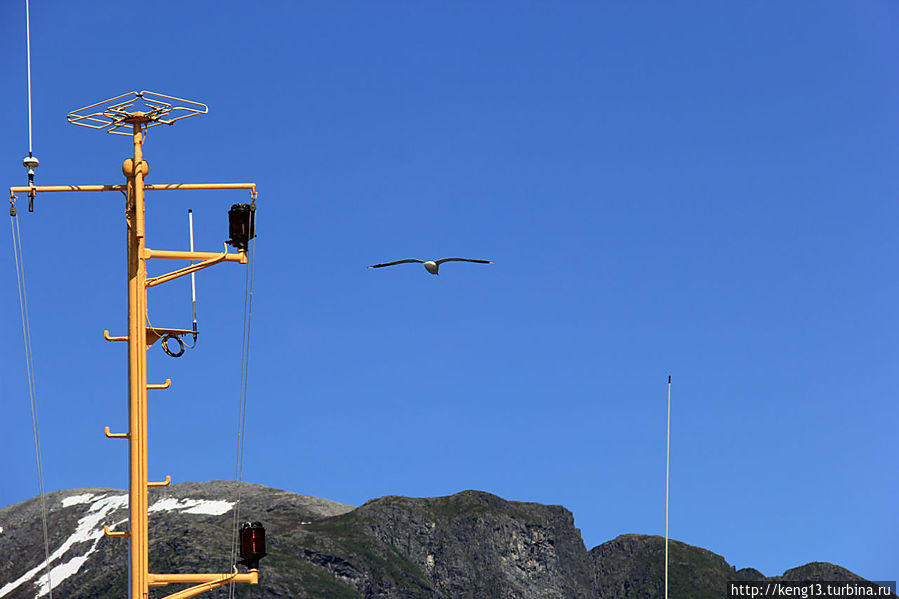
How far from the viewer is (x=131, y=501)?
35.2 meters

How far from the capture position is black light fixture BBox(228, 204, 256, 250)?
37562mm

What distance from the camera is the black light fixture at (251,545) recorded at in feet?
117

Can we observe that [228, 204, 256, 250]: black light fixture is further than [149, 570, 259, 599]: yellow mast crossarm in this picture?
Yes

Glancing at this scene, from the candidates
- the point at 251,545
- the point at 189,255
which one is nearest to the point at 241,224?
the point at 189,255

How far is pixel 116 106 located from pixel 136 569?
37.5 ft

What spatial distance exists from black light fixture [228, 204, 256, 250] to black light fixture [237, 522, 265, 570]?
715 cm

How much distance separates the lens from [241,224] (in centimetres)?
3759

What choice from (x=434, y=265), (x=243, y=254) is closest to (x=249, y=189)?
(x=243, y=254)

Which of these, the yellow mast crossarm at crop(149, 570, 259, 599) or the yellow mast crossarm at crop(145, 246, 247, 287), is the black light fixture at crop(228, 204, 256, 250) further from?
the yellow mast crossarm at crop(149, 570, 259, 599)

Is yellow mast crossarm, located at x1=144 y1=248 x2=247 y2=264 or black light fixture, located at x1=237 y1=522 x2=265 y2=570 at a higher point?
yellow mast crossarm, located at x1=144 y1=248 x2=247 y2=264

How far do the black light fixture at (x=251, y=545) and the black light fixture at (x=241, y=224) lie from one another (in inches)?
281

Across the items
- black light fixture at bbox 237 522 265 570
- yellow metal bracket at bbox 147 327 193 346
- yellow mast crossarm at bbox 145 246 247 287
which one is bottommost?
black light fixture at bbox 237 522 265 570

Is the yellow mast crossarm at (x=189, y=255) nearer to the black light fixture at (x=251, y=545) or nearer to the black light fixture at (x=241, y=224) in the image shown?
the black light fixture at (x=241, y=224)

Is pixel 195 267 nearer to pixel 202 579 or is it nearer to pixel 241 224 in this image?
pixel 241 224
